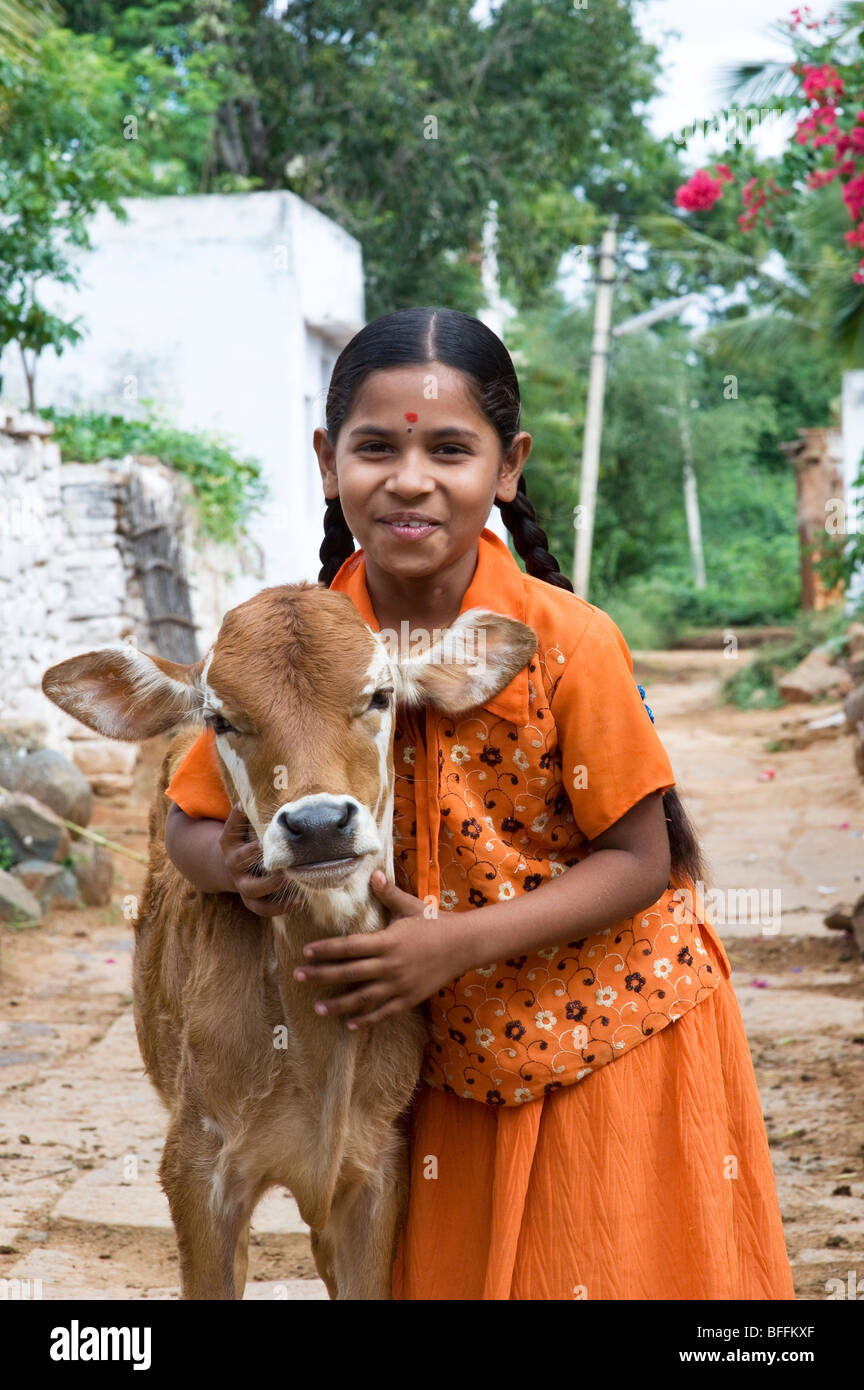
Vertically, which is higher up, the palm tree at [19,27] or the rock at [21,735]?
the palm tree at [19,27]

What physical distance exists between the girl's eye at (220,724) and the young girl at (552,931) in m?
0.14

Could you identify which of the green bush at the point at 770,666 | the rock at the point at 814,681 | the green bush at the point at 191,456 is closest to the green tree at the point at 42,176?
the green bush at the point at 191,456

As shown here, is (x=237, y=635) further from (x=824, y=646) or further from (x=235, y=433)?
(x=824, y=646)

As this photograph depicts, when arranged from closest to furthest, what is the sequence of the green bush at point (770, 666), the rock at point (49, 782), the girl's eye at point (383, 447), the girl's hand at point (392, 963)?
the girl's hand at point (392, 963)
the girl's eye at point (383, 447)
the rock at point (49, 782)
the green bush at point (770, 666)

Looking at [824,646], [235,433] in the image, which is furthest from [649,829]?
[824,646]

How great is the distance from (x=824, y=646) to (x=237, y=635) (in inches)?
667

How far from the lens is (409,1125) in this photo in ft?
8.90

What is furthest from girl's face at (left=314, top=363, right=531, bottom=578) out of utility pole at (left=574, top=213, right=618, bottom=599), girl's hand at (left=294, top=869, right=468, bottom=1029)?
utility pole at (left=574, top=213, right=618, bottom=599)

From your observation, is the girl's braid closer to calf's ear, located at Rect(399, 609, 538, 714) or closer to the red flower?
calf's ear, located at Rect(399, 609, 538, 714)

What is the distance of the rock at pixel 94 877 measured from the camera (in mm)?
8055

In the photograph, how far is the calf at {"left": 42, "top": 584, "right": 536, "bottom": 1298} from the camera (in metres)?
2.31
